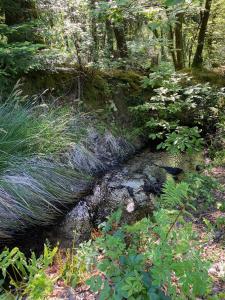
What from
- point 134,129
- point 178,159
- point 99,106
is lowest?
point 178,159

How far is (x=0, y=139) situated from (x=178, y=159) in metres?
2.99

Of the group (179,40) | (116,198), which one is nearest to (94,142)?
(116,198)

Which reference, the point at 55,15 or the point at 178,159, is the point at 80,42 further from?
the point at 178,159

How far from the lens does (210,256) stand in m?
2.62

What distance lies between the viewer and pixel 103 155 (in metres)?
5.06

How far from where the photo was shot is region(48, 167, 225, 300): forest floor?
228 centimetres

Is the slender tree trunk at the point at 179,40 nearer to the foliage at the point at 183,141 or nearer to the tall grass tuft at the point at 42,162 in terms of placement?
the foliage at the point at 183,141

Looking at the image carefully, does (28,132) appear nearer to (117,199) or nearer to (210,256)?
(117,199)

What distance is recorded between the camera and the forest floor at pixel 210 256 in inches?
89.7

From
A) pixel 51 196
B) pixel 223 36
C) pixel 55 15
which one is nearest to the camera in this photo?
pixel 51 196

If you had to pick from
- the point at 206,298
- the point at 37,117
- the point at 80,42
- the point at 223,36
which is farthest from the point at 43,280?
the point at 223,36

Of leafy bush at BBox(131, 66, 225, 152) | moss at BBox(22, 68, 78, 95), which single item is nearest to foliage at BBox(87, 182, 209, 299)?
leafy bush at BBox(131, 66, 225, 152)

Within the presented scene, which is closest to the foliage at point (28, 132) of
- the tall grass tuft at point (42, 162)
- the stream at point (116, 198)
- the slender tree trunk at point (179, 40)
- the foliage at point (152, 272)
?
the tall grass tuft at point (42, 162)

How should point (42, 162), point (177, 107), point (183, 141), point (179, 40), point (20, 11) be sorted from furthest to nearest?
point (179, 40) < point (20, 11) < point (177, 107) < point (183, 141) < point (42, 162)
